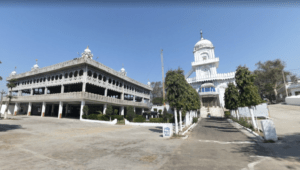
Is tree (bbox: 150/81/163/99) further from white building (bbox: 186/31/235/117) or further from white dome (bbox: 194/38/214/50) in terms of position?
white dome (bbox: 194/38/214/50)

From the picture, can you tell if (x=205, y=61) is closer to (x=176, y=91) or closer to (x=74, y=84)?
(x=176, y=91)

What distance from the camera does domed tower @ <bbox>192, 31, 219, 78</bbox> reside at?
56169 millimetres

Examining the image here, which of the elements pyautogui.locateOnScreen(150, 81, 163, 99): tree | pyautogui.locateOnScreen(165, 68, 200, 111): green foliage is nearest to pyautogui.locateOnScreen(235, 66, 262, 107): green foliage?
pyautogui.locateOnScreen(165, 68, 200, 111): green foliage

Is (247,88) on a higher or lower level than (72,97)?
lower

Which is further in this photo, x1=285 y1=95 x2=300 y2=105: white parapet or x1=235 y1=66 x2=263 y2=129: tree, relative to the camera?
x1=285 y1=95 x2=300 y2=105: white parapet

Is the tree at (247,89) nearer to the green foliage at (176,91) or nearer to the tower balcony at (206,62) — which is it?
the green foliage at (176,91)

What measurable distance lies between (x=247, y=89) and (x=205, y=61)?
45.3 m

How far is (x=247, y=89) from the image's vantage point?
14.7 m

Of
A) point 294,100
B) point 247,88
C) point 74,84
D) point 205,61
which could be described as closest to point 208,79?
point 205,61

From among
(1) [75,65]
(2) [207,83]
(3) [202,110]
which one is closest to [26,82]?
(1) [75,65]

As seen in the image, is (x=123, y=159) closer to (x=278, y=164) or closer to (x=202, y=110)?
(x=278, y=164)

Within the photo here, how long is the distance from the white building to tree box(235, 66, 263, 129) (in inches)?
1193

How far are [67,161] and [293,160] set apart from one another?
9313 mm

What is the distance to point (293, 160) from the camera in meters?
5.43
